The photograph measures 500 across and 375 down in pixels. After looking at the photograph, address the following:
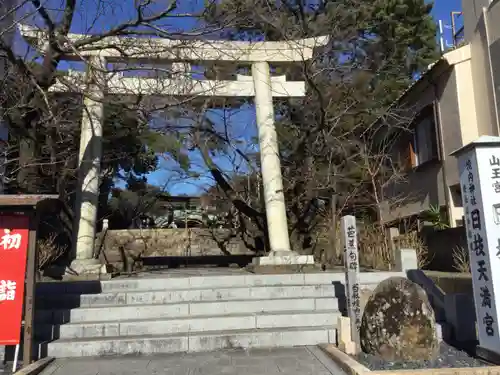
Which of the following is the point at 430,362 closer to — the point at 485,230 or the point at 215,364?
the point at 485,230

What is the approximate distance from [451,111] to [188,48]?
29.7 feet

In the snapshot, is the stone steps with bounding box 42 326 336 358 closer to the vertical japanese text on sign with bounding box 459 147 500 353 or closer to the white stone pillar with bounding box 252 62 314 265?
the vertical japanese text on sign with bounding box 459 147 500 353

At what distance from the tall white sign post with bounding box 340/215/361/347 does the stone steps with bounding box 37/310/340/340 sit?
116 cm

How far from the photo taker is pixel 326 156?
51.6 feet

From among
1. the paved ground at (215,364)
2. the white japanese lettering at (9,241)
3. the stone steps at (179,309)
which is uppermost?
the white japanese lettering at (9,241)

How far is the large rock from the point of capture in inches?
245

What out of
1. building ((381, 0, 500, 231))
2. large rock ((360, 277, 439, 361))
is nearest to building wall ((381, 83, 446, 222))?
building ((381, 0, 500, 231))

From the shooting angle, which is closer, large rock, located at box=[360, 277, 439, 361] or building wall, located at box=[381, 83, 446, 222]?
large rock, located at box=[360, 277, 439, 361]

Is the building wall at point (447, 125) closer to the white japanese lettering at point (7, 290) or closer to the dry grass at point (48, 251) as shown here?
the dry grass at point (48, 251)

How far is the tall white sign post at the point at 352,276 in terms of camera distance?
6.81 m

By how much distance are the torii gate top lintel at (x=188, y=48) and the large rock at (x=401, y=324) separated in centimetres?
655

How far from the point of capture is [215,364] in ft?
21.4

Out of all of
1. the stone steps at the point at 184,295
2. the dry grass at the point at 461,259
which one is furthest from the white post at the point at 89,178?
the dry grass at the point at 461,259

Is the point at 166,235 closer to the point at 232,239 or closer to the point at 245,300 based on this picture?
the point at 232,239
